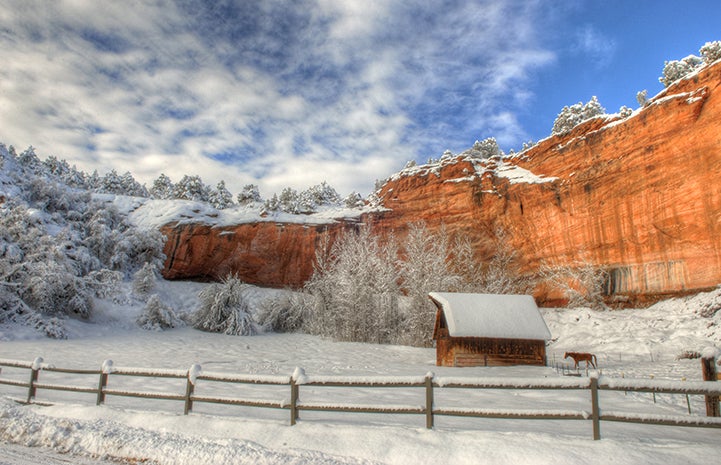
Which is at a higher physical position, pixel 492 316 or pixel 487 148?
pixel 487 148

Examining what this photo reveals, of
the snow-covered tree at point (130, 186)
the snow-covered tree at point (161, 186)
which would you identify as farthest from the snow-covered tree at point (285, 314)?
the snow-covered tree at point (130, 186)

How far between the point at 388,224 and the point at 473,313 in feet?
89.7

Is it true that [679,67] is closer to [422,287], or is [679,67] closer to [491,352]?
[422,287]

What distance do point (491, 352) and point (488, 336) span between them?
818mm

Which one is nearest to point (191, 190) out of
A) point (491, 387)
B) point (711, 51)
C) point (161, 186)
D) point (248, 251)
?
A: point (161, 186)

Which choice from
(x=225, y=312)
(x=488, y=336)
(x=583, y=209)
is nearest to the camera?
(x=488, y=336)

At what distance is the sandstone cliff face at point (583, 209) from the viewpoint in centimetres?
2766

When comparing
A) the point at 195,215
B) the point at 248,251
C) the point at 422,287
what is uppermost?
the point at 195,215

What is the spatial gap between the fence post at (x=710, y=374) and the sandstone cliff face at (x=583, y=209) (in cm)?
2372

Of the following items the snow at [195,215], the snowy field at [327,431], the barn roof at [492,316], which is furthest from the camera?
the snow at [195,215]

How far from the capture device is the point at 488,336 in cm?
1914

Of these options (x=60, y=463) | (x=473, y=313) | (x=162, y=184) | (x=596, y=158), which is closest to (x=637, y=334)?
(x=473, y=313)

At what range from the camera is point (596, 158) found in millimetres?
34844

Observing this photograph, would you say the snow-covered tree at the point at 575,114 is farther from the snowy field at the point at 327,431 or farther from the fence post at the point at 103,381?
the fence post at the point at 103,381
